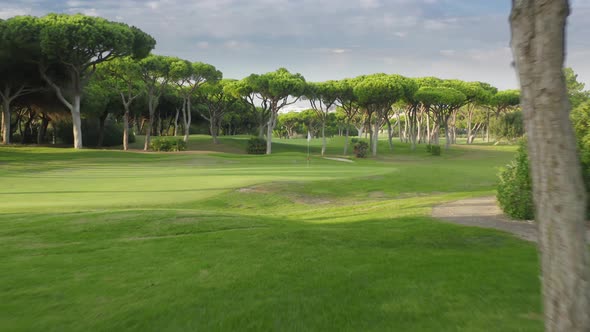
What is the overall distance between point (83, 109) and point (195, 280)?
5703 centimetres

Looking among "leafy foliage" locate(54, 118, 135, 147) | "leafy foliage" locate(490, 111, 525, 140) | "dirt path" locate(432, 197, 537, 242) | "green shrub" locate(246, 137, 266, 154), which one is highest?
"leafy foliage" locate(490, 111, 525, 140)

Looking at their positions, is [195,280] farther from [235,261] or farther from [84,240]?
[84,240]

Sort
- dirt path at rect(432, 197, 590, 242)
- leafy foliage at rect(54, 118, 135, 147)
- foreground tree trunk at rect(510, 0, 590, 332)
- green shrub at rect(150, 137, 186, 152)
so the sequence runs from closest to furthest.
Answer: foreground tree trunk at rect(510, 0, 590, 332) < dirt path at rect(432, 197, 590, 242) < green shrub at rect(150, 137, 186, 152) < leafy foliage at rect(54, 118, 135, 147)

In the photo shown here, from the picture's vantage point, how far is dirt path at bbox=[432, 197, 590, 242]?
366 inches

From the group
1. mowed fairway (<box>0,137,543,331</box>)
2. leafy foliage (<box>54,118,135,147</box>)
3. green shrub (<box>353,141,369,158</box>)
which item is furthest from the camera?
leafy foliage (<box>54,118,135,147</box>)

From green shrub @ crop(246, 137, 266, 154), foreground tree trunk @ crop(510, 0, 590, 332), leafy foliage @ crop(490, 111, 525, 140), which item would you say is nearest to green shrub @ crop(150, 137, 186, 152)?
green shrub @ crop(246, 137, 266, 154)

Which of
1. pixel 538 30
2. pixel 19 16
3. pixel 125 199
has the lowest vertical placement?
pixel 125 199

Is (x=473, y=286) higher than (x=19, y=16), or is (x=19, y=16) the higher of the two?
(x=19, y=16)

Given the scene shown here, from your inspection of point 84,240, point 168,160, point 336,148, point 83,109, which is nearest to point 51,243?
point 84,240

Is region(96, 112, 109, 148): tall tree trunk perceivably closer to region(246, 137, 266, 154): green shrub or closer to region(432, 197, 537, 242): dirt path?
region(246, 137, 266, 154): green shrub

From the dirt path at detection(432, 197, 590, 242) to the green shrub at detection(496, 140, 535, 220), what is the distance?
27 cm

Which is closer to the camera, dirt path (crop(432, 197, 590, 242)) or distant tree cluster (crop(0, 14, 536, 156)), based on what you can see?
dirt path (crop(432, 197, 590, 242))

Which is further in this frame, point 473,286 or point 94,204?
point 94,204

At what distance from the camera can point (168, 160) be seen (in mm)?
41312
